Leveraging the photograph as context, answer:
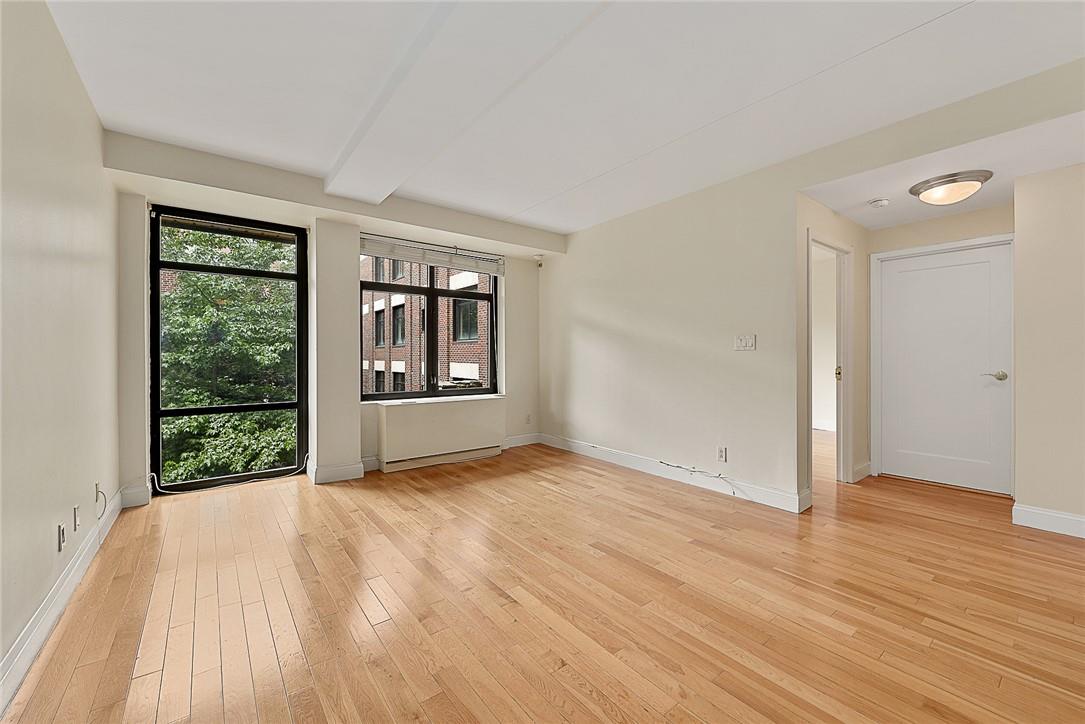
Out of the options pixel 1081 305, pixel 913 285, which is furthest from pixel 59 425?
pixel 913 285

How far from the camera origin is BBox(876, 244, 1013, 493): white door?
371cm

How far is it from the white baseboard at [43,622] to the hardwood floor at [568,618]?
0.15 ft

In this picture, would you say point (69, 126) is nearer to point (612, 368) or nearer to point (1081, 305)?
point (612, 368)

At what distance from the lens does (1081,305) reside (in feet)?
9.36

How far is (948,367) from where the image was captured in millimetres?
3982

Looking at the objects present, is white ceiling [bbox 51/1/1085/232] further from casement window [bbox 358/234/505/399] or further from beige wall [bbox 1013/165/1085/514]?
casement window [bbox 358/234/505/399]

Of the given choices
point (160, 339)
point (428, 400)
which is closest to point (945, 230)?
A: point (428, 400)

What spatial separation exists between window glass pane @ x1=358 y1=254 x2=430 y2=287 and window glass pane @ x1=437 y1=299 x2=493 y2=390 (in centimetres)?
37

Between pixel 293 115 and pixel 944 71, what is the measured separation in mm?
3682

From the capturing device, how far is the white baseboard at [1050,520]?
2888 mm

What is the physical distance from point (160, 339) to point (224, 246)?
956 millimetres

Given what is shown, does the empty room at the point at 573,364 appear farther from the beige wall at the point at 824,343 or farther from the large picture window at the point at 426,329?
the beige wall at the point at 824,343

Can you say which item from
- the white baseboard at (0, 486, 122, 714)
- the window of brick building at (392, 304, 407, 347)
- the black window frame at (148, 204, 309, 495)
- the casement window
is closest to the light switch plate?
the casement window

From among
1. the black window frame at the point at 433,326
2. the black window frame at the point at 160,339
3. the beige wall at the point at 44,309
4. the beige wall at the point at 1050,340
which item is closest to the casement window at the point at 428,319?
the black window frame at the point at 433,326
